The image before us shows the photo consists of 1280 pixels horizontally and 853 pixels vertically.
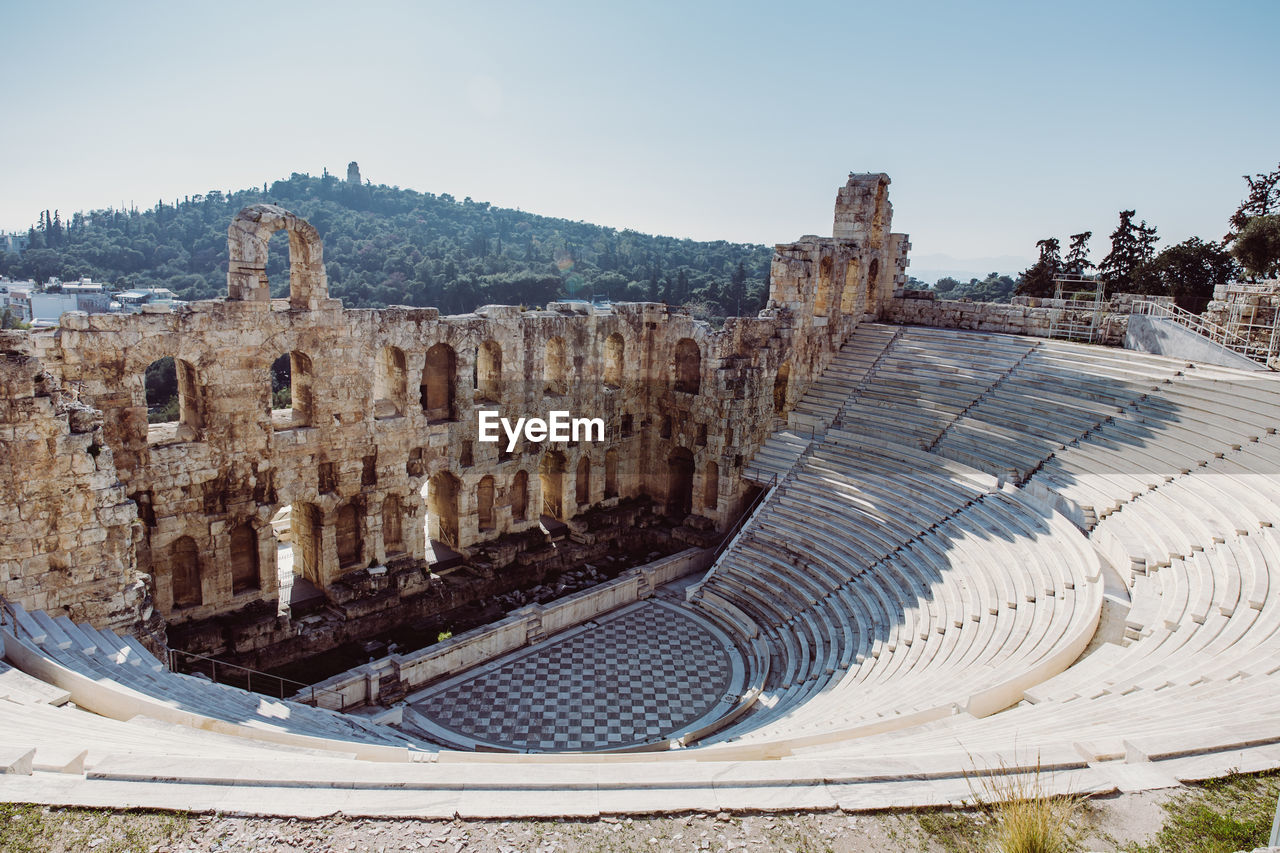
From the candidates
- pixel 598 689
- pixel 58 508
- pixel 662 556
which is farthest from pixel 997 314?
pixel 58 508

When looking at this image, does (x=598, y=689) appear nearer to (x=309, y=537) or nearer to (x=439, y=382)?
(x=309, y=537)

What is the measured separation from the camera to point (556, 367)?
75.7 feet

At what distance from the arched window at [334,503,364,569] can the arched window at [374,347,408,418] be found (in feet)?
8.02

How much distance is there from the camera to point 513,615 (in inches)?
733

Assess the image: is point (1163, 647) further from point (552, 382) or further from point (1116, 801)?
point (552, 382)

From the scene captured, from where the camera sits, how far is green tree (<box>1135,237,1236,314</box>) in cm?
3338

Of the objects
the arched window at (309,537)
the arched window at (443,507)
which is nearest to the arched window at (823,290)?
the arched window at (443,507)

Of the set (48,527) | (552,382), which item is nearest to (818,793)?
(48,527)

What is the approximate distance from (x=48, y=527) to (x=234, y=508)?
464cm

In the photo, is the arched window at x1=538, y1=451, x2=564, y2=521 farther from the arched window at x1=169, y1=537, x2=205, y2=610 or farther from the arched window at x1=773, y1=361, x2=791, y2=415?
the arched window at x1=169, y1=537, x2=205, y2=610

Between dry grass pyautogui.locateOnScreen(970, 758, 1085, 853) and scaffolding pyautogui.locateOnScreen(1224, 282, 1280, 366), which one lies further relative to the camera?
scaffolding pyautogui.locateOnScreen(1224, 282, 1280, 366)

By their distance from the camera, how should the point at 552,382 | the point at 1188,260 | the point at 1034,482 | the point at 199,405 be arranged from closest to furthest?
the point at 199,405 → the point at 1034,482 → the point at 552,382 → the point at 1188,260

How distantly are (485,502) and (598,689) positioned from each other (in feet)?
23.7

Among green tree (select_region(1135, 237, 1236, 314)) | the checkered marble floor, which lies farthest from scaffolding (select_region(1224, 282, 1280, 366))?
the checkered marble floor
